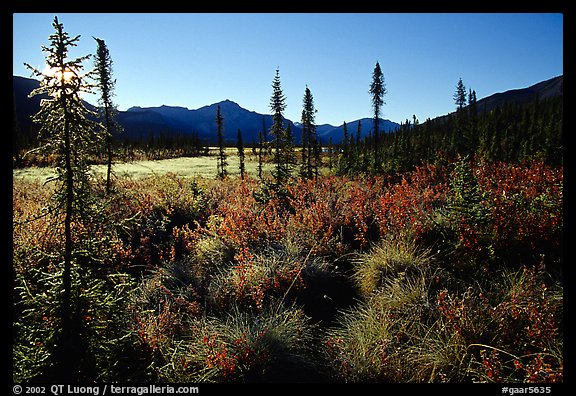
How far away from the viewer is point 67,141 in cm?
241

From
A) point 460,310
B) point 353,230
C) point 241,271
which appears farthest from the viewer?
point 353,230

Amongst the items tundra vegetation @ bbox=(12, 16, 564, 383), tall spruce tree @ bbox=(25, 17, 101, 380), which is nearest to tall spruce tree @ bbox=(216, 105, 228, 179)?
tundra vegetation @ bbox=(12, 16, 564, 383)

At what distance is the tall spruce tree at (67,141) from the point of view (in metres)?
2.28

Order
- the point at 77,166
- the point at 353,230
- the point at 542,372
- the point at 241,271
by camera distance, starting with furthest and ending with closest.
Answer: the point at 353,230, the point at 241,271, the point at 77,166, the point at 542,372

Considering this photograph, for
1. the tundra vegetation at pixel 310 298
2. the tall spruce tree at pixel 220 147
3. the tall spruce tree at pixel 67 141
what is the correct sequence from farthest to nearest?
the tall spruce tree at pixel 220 147, the tundra vegetation at pixel 310 298, the tall spruce tree at pixel 67 141

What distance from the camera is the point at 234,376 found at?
9.41 feet

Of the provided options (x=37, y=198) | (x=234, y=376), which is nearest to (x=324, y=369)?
(x=234, y=376)

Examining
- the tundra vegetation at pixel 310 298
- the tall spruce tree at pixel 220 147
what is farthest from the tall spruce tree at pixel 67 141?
the tall spruce tree at pixel 220 147

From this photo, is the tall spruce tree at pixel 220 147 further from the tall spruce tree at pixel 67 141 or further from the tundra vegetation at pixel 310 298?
the tall spruce tree at pixel 67 141

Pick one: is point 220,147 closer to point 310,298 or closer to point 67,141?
point 310,298

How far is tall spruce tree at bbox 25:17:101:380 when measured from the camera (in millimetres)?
2283
